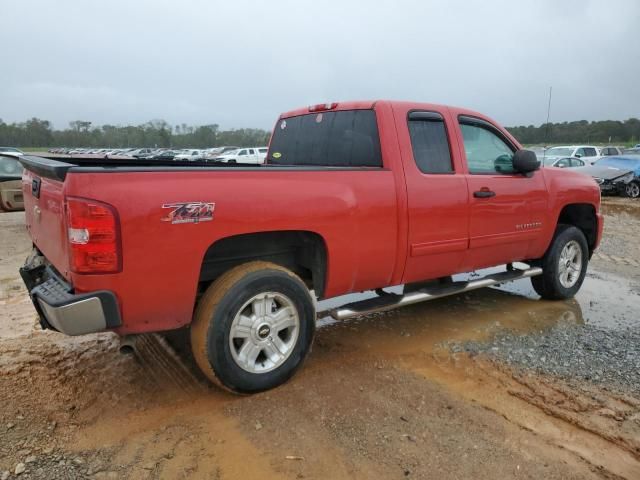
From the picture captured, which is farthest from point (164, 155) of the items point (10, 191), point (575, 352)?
point (575, 352)

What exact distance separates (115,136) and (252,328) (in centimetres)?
7739

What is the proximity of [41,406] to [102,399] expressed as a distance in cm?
35

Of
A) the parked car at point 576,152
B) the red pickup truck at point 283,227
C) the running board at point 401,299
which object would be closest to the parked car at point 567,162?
the parked car at point 576,152

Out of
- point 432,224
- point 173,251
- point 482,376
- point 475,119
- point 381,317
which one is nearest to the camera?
point 173,251

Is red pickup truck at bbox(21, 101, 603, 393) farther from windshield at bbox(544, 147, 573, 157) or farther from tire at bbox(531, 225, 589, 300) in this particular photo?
windshield at bbox(544, 147, 573, 157)

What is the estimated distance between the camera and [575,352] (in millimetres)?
4078

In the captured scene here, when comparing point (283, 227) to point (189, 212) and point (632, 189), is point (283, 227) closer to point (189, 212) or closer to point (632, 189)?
point (189, 212)

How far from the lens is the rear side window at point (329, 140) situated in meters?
3.96

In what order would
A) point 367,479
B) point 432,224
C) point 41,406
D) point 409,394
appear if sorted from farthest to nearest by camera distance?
point 432,224 → point 409,394 → point 41,406 → point 367,479

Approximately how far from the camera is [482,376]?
3650 mm

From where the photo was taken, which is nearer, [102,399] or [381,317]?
[102,399]

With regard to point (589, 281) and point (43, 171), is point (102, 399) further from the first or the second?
point (589, 281)

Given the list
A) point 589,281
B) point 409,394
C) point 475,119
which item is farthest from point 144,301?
point 589,281

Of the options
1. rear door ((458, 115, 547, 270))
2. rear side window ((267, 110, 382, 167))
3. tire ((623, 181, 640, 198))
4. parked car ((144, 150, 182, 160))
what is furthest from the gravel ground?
tire ((623, 181, 640, 198))
